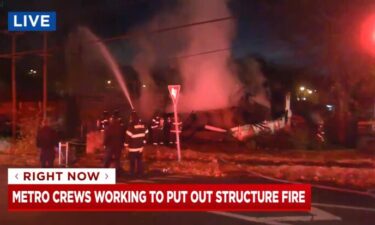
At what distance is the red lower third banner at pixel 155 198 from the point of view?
8.17 metres

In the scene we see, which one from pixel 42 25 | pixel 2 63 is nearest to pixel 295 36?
pixel 42 25

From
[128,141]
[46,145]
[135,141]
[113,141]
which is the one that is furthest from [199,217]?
[46,145]

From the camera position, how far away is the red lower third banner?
8.17 meters

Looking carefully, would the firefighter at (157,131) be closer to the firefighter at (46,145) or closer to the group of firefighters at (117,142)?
the group of firefighters at (117,142)

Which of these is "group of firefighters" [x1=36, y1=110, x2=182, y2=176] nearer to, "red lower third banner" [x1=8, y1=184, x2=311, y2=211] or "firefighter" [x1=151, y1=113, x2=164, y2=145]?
"red lower third banner" [x1=8, y1=184, x2=311, y2=211]

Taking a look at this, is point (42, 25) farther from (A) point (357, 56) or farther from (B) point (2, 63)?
(B) point (2, 63)

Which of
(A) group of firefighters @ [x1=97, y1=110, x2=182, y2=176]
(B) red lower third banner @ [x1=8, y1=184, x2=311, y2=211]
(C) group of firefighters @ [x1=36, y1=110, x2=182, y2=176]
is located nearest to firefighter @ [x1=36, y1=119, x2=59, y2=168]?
(C) group of firefighters @ [x1=36, y1=110, x2=182, y2=176]

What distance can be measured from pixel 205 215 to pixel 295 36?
1793cm

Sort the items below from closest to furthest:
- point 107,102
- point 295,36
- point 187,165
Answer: point 187,165 < point 295,36 < point 107,102

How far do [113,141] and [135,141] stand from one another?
56cm

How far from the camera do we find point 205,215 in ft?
28.8

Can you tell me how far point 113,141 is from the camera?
13789 mm

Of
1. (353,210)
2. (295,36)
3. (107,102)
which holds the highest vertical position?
(295,36)

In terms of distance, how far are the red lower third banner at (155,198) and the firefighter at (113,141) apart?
5.01 meters
